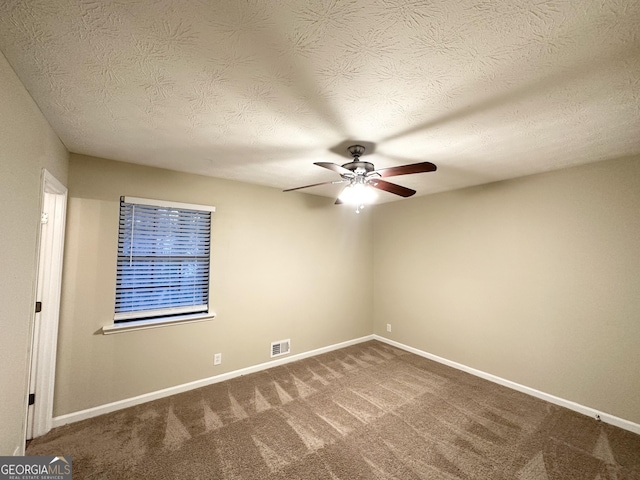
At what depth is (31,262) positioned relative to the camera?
167 cm

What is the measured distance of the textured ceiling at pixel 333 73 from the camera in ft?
3.29

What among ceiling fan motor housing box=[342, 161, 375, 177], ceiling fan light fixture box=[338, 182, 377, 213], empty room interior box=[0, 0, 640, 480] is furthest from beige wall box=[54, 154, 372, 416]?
ceiling fan motor housing box=[342, 161, 375, 177]

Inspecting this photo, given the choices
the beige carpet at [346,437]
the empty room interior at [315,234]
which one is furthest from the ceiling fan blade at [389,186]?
the beige carpet at [346,437]

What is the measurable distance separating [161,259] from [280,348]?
1.95 meters

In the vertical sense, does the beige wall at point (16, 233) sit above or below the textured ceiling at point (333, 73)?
below

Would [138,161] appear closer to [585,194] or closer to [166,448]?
[166,448]

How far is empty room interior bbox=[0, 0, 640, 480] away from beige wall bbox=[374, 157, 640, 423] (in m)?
0.02

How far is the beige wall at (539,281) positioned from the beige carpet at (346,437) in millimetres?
411

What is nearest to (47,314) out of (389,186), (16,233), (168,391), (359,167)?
(16,233)

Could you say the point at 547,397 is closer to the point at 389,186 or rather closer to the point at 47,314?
the point at 389,186

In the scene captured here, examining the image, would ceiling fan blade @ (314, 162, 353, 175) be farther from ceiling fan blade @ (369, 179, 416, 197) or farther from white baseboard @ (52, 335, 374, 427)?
white baseboard @ (52, 335, 374, 427)

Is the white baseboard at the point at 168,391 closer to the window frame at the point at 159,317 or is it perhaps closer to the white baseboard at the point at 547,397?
the window frame at the point at 159,317

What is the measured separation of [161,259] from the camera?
2.82 m

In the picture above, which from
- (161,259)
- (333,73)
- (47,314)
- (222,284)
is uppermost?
(333,73)
